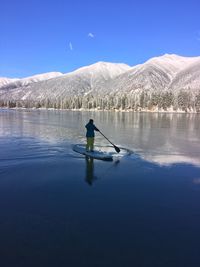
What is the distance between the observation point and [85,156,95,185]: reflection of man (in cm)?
2025

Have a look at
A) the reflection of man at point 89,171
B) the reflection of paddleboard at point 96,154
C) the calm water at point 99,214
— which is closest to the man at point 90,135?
the reflection of paddleboard at point 96,154

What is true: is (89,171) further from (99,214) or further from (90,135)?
(99,214)

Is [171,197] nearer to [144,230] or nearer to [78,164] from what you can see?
[144,230]

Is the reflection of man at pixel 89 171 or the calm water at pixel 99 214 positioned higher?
the reflection of man at pixel 89 171

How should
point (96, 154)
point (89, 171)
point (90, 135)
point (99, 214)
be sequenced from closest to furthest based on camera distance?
1. point (99, 214)
2. point (89, 171)
3. point (96, 154)
4. point (90, 135)

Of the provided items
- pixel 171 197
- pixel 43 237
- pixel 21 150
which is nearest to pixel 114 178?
pixel 171 197

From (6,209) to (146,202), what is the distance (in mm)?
7214

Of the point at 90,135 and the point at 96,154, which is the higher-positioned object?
the point at 90,135

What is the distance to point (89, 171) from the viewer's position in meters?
22.8

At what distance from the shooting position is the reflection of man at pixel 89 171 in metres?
20.2

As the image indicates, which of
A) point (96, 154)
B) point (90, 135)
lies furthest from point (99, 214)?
point (90, 135)

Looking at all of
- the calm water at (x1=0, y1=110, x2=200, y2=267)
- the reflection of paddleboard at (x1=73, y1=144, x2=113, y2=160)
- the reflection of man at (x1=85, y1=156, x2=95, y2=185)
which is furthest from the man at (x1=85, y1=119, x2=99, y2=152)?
the calm water at (x1=0, y1=110, x2=200, y2=267)

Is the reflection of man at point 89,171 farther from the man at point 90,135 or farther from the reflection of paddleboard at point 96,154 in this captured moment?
the man at point 90,135

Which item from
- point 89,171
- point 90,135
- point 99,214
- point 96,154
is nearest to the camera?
point 99,214
